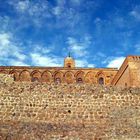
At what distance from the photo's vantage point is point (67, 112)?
13.5 meters

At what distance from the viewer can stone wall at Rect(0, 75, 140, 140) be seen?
13070mm

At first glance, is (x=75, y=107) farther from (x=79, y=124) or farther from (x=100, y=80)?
(x=100, y=80)

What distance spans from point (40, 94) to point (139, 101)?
4423mm

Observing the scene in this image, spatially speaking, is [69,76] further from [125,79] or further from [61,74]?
[125,79]

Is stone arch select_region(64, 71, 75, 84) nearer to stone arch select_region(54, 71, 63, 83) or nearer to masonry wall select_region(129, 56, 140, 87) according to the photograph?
stone arch select_region(54, 71, 63, 83)

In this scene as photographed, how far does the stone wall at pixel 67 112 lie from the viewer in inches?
515

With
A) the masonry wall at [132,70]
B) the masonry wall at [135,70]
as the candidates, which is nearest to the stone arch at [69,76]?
the masonry wall at [132,70]

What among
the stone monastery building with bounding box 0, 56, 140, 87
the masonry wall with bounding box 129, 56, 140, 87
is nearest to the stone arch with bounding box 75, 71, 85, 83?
the stone monastery building with bounding box 0, 56, 140, 87

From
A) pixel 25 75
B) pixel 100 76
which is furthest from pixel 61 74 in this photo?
pixel 100 76

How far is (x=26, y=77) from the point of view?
3322cm

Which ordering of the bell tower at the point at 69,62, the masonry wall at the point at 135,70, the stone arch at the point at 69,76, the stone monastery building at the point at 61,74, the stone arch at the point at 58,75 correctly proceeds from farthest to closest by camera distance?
the bell tower at the point at 69,62 → the stone arch at the point at 69,76 → the stone arch at the point at 58,75 → the stone monastery building at the point at 61,74 → the masonry wall at the point at 135,70

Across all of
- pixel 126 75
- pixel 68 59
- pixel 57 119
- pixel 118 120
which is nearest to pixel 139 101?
pixel 118 120

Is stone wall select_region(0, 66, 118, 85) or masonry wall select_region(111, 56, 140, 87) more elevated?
stone wall select_region(0, 66, 118, 85)

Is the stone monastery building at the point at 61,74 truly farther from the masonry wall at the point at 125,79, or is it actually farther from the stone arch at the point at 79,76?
the masonry wall at the point at 125,79
